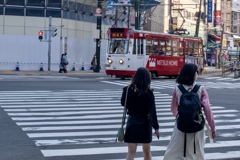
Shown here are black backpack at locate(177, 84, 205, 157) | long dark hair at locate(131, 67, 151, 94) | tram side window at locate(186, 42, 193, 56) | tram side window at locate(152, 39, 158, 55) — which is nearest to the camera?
black backpack at locate(177, 84, 205, 157)

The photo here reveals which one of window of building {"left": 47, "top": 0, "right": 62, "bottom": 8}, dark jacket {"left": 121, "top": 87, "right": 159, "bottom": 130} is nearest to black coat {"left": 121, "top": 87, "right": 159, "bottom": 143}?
dark jacket {"left": 121, "top": 87, "right": 159, "bottom": 130}

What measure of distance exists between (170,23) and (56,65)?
25941 mm

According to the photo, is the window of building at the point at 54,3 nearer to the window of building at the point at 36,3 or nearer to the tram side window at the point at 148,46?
the window of building at the point at 36,3

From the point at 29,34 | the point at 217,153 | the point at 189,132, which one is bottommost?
the point at 217,153

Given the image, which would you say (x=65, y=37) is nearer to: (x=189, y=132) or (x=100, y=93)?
(x=100, y=93)

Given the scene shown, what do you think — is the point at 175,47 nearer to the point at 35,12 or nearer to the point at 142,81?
the point at 35,12

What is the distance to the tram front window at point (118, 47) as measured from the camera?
3728cm

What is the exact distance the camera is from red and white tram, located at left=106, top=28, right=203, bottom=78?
37.2 m

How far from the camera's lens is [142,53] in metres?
38.0

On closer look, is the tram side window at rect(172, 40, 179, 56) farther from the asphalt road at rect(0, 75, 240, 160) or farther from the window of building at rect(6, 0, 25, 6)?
the asphalt road at rect(0, 75, 240, 160)

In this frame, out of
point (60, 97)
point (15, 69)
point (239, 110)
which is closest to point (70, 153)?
point (239, 110)

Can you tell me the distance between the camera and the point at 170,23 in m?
72.2

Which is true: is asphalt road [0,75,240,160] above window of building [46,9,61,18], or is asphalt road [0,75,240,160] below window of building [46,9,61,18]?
below

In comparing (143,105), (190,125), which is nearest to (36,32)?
(143,105)
